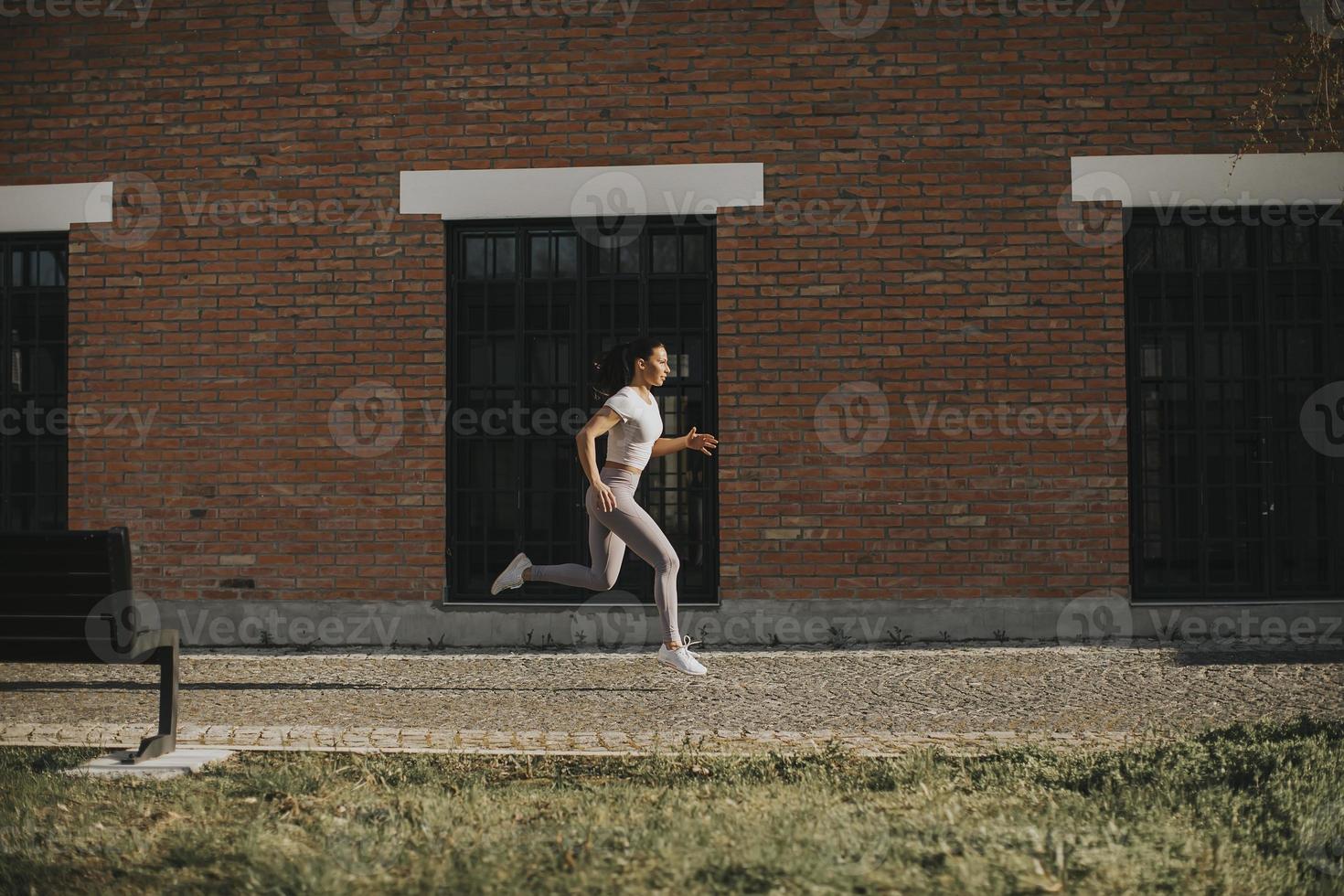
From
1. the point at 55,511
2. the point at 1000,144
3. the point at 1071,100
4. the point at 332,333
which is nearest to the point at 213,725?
the point at 332,333

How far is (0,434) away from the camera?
9070mm

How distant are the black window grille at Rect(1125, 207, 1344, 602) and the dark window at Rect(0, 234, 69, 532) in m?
8.09

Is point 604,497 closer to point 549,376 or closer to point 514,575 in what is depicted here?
point 514,575

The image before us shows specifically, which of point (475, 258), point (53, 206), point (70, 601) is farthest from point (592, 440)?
point (53, 206)

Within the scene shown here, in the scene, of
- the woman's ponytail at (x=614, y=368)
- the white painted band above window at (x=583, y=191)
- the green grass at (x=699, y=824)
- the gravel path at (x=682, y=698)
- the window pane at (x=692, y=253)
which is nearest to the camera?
the green grass at (x=699, y=824)

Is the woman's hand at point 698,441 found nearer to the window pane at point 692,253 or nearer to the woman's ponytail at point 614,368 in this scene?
the woman's ponytail at point 614,368

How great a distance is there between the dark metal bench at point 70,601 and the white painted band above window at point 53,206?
4.87 metres

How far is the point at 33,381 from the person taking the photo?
913 cm

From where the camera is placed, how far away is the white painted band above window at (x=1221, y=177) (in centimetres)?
830

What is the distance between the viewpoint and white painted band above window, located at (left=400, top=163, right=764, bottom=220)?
332 inches

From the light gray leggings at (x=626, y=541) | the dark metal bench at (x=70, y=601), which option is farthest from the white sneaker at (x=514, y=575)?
the dark metal bench at (x=70, y=601)

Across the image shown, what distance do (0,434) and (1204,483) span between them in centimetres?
907

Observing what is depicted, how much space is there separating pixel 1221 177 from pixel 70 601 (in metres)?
7.69

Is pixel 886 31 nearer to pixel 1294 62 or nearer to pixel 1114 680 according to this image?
pixel 1294 62
